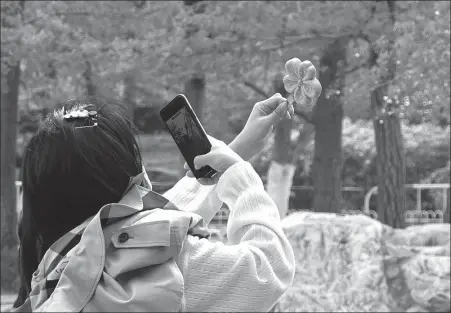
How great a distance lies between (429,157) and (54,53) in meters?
11.1

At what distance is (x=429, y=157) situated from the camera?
19797 mm

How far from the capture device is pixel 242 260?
1561 mm

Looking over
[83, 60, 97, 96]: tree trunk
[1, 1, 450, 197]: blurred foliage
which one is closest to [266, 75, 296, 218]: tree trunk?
[1, 1, 450, 197]: blurred foliage

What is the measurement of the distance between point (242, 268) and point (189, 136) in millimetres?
311

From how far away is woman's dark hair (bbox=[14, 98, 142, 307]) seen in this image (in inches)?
62.7

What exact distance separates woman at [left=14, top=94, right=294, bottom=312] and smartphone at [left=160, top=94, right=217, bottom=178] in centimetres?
3

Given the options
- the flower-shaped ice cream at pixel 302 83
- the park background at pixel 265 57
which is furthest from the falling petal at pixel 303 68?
the park background at pixel 265 57

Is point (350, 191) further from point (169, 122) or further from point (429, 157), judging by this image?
point (169, 122)

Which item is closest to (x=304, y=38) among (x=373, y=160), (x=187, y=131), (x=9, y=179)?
(x=9, y=179)

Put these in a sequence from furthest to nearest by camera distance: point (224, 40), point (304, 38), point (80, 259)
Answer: point (224, 40)
point (304, 38)
point (80, 259)

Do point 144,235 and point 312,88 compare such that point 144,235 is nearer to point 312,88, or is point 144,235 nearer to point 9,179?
point 312,88

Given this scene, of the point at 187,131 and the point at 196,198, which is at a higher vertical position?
the point at 187,131

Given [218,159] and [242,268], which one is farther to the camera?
[218,159]

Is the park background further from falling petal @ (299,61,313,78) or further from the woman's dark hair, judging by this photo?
the woman's dark hair
